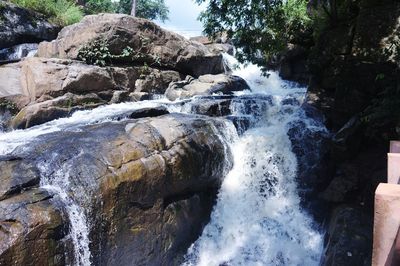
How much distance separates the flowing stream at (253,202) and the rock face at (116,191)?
0.49ft

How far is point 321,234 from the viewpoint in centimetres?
802

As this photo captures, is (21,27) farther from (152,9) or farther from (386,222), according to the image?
(152,9)

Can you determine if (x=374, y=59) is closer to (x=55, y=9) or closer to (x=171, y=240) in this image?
(x=171, y=240)

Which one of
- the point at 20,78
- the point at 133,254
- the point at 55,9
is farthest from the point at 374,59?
the point at 55,9

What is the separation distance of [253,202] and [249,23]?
4370mm

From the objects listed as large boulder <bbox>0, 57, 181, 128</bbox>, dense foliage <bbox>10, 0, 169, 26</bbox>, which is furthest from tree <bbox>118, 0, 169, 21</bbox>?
large boulder <bbox>0, 57, 181, 128</bbox>

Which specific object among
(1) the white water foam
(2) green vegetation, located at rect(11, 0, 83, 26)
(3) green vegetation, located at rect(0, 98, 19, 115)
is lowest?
(1) the white water foam

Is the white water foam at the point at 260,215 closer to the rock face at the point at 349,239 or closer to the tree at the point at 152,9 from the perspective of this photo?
the rock face at the point at 349,239

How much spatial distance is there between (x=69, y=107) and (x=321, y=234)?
8070mm

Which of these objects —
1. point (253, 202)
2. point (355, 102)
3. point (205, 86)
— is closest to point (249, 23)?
point (355, 102)

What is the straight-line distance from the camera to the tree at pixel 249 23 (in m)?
9.57

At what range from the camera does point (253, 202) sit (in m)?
8.90

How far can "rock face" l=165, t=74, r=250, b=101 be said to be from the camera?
14853 millimetres

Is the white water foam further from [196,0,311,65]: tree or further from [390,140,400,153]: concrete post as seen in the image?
[390,140,400,153]: concrete post
